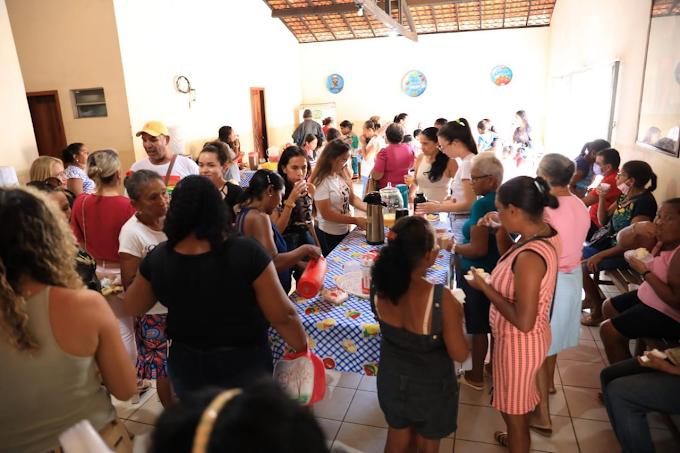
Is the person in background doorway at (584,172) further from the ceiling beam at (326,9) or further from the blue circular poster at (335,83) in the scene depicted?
the blue circular poster at (335,83)

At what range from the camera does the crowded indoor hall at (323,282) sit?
1.16m

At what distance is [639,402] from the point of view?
195 cm

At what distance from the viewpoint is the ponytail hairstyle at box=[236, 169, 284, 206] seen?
7.16 feet

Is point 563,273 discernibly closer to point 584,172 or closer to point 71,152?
point 584,172

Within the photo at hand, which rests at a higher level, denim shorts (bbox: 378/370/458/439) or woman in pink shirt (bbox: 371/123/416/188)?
woman in pink shirt (bbox: 371/123/416/188)

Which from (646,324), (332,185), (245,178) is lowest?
(646,324)

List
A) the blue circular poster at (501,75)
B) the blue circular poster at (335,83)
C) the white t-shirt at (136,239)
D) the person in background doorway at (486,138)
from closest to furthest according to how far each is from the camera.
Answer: the white t-shirt at (136,239)
the person in background doorway at (486,138)
the blue circular poster at (501,75)
the blue circular poster at (335,83)

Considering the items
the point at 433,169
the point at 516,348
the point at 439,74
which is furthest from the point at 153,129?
the point at 439,74

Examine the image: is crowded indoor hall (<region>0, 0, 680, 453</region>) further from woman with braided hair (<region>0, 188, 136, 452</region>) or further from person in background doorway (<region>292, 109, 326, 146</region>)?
person in background doorway (<region>292, 109, 326, 146</region>)

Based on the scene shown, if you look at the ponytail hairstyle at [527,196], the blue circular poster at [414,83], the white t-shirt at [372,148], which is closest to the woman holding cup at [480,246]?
the ponytail hairstyle at [527,196]

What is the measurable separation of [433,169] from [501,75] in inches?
366

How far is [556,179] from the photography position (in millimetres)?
2383

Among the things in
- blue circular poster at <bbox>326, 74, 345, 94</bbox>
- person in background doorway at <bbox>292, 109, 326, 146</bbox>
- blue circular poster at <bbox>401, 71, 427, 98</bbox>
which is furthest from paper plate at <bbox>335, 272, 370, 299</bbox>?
blue circular poster at <bbox>326, 74, 345, 94</bbox>

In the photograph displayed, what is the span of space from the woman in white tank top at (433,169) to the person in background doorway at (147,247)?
8.28 feet
